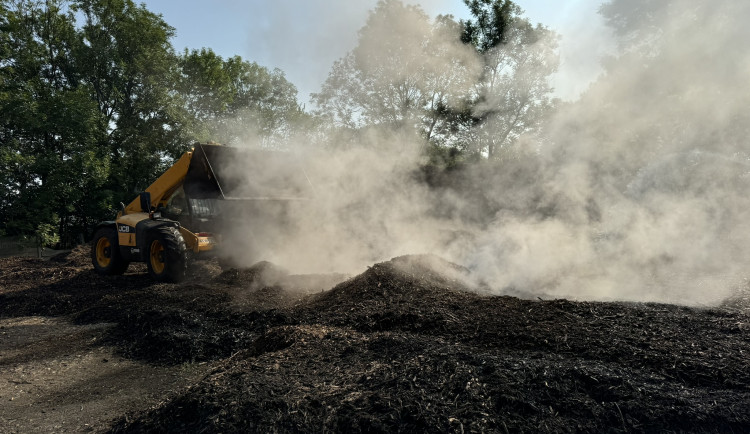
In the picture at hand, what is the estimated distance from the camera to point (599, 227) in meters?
10.5

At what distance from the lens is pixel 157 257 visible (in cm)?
991

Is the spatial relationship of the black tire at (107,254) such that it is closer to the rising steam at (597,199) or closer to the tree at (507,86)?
the rising steam at (597,199)

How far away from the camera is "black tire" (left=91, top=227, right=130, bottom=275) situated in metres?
10.7

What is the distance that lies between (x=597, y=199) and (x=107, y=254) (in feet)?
39.4

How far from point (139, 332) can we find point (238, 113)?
2670 cm

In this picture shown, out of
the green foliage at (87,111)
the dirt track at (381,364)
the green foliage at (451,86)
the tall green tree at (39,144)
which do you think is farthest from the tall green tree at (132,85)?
the dirt track at (381,364)

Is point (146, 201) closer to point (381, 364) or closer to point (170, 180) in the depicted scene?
point (170, 180)

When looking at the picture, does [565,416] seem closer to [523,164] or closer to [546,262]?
[546,262]

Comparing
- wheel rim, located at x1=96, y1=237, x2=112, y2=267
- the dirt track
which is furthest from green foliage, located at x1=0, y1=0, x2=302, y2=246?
the dirt track

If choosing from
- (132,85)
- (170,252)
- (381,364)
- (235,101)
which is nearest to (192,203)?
(170,252)

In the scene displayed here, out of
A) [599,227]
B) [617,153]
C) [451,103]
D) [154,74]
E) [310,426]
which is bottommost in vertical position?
[310,426]

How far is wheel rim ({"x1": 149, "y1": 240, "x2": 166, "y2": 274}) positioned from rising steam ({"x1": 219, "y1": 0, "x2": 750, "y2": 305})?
1709 millimetres

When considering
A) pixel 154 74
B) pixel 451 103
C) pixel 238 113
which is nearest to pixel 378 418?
pixel 451 103

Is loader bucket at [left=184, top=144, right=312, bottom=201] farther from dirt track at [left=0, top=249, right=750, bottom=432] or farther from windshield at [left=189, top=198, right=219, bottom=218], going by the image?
dirt track at [left=0, top=249, right=750, bottom=432]
